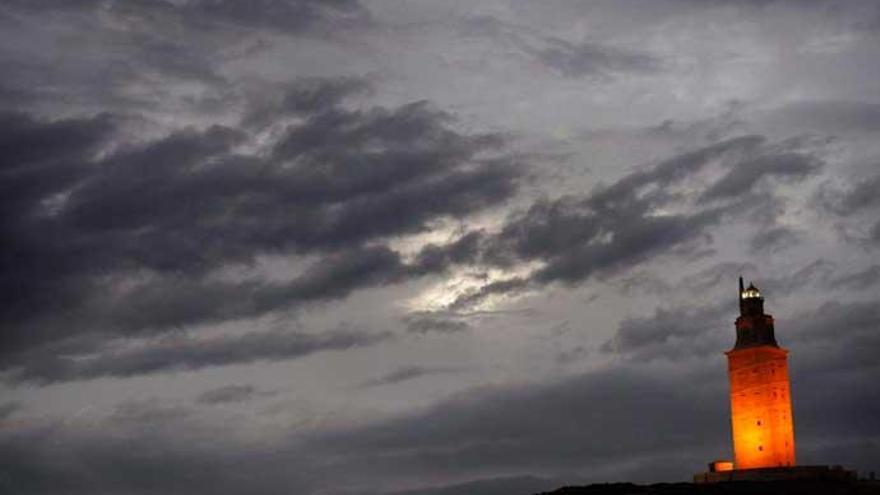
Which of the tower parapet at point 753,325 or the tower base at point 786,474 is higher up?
the tower parapet at point 753,325

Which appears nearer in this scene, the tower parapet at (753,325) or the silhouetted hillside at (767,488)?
the silhouetted hillside at (767,488)

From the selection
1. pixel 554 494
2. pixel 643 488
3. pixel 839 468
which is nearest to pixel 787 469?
pixel 839 468

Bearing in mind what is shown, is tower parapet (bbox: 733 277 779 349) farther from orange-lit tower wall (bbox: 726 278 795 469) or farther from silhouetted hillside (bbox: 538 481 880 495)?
silhouetted hillside (bbox: 538 481 880 495)

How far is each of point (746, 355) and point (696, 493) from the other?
70.7 ft

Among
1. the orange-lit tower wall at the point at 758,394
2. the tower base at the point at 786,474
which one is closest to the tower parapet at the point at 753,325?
the orange-lit tower wall at the point at 758,394

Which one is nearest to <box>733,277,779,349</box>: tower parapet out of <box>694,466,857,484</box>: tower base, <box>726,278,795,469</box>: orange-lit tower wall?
<box>726,278,795,469</box>: orange-lit tower wall

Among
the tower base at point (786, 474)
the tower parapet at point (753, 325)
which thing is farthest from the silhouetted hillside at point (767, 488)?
the tower parapet at point (753, 325)

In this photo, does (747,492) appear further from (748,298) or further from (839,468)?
(748,298)

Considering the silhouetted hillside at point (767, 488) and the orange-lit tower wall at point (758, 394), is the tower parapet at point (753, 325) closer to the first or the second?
the orange-lit tower wall at point (758, 394)

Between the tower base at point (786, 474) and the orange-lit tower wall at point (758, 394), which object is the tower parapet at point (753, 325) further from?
the tower base at point (786, 474)

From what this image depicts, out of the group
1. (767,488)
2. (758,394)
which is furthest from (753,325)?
(767,488)

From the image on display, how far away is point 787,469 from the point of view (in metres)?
134

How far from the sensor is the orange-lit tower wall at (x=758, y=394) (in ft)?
463

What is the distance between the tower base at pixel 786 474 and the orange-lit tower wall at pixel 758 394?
462 centimetres
